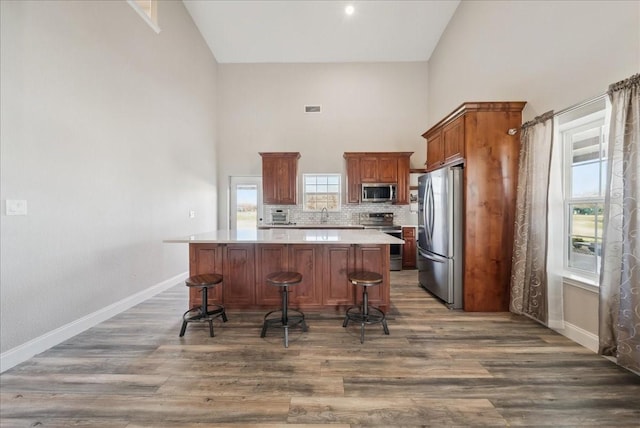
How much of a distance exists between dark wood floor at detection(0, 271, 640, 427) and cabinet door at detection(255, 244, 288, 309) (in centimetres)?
45

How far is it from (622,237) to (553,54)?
6.36 ft

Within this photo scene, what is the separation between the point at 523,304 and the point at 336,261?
212 centimetres

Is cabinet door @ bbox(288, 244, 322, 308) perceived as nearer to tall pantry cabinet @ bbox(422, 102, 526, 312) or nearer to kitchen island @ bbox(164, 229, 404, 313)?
kitchen island @ bbox(164, 229, 404, 313)

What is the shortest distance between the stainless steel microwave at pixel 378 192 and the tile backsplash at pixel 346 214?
16.8 inches

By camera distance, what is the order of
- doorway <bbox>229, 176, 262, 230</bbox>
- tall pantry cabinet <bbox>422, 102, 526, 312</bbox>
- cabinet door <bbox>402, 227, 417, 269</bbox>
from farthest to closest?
1. doorway <bbox>229, 176, 262, 230</bbox>
2. cabinet door <bbox>402, 227, 417, 269</bbox>
3. tall pantry cabinet <bbox>422, 102, 526, 312</bbox>

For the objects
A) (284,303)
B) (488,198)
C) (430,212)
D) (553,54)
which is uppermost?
(553,54)

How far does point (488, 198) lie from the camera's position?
3.09 m

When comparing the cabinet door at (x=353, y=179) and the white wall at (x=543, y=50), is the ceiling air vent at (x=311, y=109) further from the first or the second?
the white wall at (x=543, y=50)

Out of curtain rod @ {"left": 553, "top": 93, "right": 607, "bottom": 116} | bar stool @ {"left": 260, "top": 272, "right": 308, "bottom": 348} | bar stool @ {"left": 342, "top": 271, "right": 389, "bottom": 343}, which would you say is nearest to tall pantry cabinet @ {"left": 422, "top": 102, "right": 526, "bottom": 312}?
curtain rod @ {"left": 553, "top": 93, "right": 607, "bottom": 116}

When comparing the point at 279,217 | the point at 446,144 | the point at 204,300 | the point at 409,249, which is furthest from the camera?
the point at 279,217

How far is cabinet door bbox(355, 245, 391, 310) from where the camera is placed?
10.0 ft

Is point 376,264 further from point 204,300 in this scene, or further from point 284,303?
point 204,300

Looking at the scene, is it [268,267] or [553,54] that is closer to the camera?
[553,54]

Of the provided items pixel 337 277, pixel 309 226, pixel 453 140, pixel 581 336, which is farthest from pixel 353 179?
pixel 581 336
